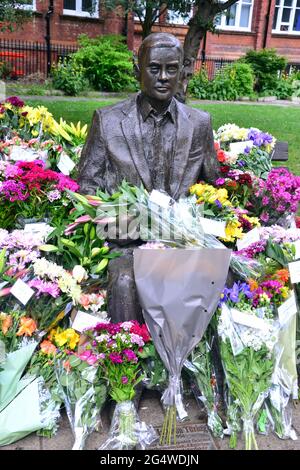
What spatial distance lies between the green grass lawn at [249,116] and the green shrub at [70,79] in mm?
1787

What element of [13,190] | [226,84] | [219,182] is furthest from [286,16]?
[13,190]

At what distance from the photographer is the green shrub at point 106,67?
13766 mm

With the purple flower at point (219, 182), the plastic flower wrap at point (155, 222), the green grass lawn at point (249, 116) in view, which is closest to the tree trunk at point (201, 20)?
the green grass lawn at point (249, 116)

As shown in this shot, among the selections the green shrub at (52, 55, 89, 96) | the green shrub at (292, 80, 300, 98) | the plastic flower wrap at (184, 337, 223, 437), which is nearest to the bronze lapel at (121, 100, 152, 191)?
the plastic flower wrap at (184, 337, 223, 437)

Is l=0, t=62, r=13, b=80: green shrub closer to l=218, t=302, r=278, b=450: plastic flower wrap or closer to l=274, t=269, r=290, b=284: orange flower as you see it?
l=274, t=269, r=290, b=284: orange flower

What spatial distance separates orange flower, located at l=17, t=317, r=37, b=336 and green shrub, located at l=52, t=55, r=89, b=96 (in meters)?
11.1

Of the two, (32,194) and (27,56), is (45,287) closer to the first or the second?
(32,194)

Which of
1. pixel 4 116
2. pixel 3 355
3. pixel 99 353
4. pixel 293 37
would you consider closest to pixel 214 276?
pixel 99 353

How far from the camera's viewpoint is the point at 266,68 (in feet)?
56.6

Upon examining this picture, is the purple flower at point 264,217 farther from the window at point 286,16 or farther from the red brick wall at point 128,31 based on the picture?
the window at point 286,16

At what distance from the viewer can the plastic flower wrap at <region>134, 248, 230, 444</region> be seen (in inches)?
101

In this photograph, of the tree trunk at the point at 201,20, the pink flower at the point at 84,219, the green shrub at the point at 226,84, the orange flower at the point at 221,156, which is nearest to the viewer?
A: the pink flower at the point at 84,219

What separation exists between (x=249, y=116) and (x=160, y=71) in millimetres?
8957
